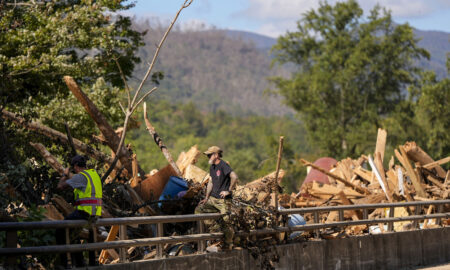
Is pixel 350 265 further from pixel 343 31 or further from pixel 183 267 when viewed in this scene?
pixel 343 31

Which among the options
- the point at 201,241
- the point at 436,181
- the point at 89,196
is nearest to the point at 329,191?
the point at 436,181

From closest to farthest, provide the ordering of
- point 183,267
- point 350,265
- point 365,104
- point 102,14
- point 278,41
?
point 183,267 → point 350,265 → point 102,14 → point 365,104 → point 278,41

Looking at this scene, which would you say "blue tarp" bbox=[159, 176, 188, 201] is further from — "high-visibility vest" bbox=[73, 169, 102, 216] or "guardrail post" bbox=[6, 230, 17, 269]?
"guardrail post" bbox=[6, 230, 17, 269]

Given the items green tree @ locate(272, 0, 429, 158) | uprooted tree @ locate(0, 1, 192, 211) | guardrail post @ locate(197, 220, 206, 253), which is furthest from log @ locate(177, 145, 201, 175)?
green tree @ locate(272, 0, 429, 158)

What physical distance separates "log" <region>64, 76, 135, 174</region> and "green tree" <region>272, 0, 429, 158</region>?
149ft

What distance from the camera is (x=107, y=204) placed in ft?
40.3

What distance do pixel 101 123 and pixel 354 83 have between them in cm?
4940

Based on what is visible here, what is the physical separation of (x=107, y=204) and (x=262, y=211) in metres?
2.65

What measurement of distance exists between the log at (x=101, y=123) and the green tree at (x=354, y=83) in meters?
45.6

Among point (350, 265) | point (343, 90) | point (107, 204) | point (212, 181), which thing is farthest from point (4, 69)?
point (343, 90)

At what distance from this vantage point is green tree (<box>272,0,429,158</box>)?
202 feet

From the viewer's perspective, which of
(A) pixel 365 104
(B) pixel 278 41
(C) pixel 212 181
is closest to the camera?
(C) pixel 212 181

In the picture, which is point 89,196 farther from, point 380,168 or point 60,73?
point 60,73

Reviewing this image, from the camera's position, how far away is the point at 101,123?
1537 centimetres
